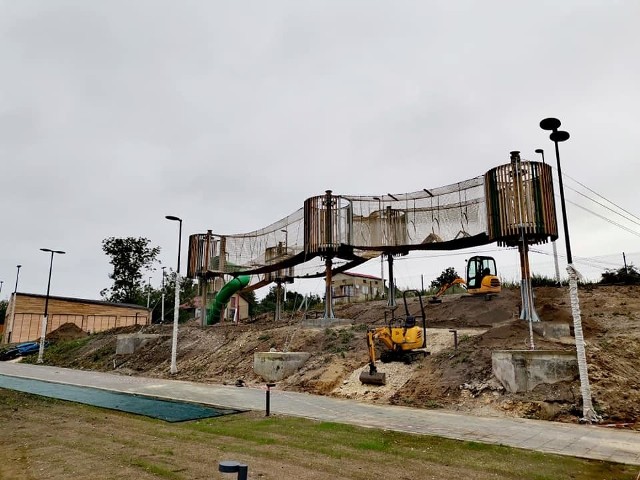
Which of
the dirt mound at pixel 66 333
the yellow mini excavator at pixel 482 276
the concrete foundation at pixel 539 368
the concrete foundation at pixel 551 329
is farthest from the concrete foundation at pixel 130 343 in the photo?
the concrete foundation at pixel 539 368

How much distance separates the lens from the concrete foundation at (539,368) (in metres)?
12.8

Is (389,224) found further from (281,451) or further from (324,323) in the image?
(281,451)

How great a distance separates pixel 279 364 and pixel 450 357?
695cm

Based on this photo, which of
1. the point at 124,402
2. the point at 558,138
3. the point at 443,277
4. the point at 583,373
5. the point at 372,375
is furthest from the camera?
the point at 443,277

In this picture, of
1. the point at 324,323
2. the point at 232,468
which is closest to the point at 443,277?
the point at 324,323

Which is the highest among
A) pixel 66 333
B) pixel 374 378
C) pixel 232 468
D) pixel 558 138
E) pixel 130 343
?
pixel 558 138

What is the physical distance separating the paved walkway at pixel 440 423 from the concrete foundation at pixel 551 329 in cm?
582

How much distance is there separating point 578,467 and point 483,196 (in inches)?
558

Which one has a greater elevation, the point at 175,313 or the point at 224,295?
the point at 224,295

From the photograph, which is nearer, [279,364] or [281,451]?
[281,451]

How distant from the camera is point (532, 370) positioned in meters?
12.9

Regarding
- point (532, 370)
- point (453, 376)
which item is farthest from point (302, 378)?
point (532, 370)

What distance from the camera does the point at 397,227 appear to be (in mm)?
23406

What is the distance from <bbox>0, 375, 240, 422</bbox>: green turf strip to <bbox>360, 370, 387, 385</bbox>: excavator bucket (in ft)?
16.6
